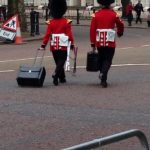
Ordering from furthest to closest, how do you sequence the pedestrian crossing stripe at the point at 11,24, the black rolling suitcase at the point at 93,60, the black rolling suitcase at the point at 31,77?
the pedestrian crossing stripe at the point at 11,24 → the black rolling suitcase at the point at 93,60 → the black rolling suitcase at the point at 31,77

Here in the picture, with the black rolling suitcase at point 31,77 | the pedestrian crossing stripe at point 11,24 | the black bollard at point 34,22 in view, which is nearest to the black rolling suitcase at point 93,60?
the black rolling suitcase at point 31,77

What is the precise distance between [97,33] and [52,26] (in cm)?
100

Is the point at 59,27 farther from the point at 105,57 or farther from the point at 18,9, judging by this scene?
the point at 18,9

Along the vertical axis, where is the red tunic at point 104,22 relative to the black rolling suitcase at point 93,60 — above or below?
above

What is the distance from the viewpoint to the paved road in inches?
335

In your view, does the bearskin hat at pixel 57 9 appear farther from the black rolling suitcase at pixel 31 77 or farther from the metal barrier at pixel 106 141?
the metal barrier at pixel 106 141

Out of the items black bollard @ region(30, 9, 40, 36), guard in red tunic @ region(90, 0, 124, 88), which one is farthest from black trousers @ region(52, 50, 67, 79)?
black bollard @ region(30, 9, 40, 36)

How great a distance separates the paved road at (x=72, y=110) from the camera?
851 centimetres

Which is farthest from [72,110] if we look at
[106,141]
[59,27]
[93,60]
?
[106,141]

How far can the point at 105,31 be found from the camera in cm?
1352

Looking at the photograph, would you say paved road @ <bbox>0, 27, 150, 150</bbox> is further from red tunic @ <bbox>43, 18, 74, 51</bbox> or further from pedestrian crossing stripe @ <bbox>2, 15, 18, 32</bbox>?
pedestrian crossing stripe @ <bbox>2, 15, 18, 32</bbox>

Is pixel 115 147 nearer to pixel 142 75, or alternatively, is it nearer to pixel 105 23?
pixel 105 23

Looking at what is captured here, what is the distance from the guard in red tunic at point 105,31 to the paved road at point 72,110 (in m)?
0.61

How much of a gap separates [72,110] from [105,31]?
10.5ft
